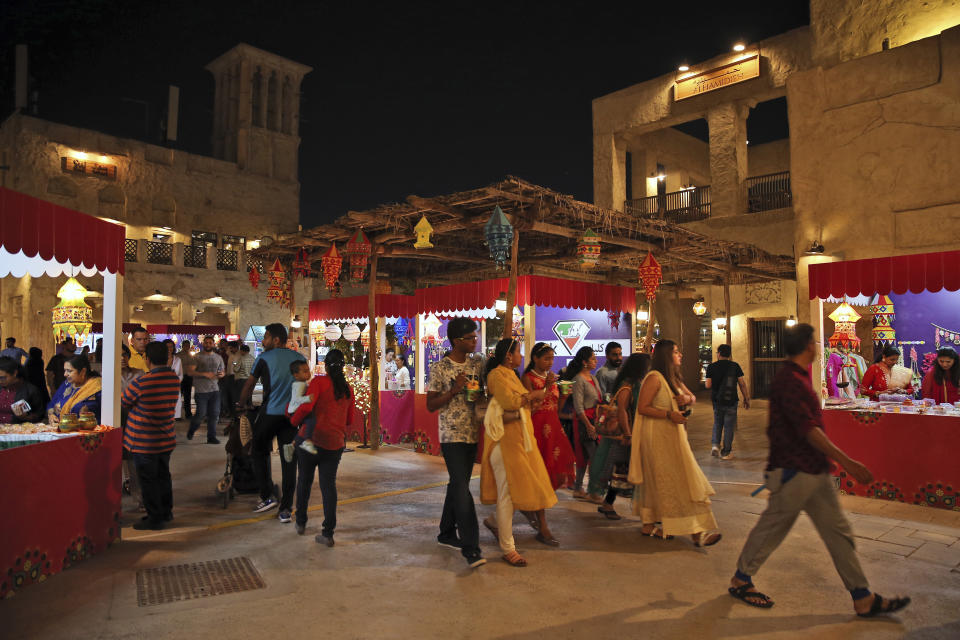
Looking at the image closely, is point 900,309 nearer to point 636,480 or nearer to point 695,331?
point 636,480

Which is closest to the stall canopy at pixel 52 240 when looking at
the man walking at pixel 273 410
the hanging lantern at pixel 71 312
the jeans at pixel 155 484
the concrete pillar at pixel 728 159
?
the man walking at pixel 273 410

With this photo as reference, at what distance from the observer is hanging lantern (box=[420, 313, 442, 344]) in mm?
10578

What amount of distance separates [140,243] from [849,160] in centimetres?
2368

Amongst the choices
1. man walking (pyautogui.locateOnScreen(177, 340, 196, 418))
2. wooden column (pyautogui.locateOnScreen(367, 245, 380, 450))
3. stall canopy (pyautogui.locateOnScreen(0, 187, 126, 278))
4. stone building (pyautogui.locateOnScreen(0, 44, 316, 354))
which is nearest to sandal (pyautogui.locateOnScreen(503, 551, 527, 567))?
stall canopy (pyautogui.locateOnScreen(0, 187, 126, 278))

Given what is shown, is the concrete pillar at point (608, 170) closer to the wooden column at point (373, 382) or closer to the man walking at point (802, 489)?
the wooden column at point (373, 382)

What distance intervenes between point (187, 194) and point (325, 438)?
80.6 ft

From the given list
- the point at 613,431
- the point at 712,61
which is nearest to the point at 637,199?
the point at 712,61

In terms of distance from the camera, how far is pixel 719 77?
56.9 feet

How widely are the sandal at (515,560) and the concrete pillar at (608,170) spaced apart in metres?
16.1

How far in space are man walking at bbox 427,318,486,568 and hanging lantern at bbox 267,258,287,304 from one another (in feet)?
26.8

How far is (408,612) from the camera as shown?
11.5ft

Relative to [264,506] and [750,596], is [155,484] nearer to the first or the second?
[264,506]

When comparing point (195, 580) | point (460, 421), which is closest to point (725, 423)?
point (460, 421)

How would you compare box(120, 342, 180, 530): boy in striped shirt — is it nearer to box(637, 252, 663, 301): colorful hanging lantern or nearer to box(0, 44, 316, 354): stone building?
box(637, 252, 663, 301): colorful hanging lantern
